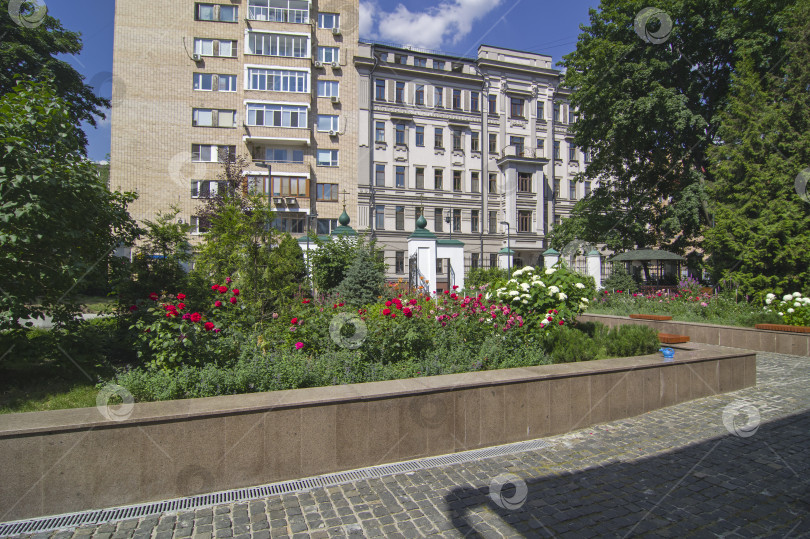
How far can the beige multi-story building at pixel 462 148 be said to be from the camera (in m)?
35.6

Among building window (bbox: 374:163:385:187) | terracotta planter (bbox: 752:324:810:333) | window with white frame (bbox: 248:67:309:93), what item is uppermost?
window with white frame (bbox: 248:67:309:93)

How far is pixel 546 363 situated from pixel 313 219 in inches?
1188

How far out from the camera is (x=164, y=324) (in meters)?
4.45

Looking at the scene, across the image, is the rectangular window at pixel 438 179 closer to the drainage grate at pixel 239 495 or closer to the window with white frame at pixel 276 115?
the window with white frame at pixel 276 115

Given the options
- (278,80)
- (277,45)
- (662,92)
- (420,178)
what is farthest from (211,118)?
(662,92)

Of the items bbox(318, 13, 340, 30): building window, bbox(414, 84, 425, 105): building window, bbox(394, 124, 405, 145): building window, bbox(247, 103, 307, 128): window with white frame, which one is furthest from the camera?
bbox(414, 84, 425, 105): building window

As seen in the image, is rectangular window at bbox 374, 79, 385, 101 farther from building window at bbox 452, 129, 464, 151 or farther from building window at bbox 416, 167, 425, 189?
building window at bbox 452, 129, 464, 151

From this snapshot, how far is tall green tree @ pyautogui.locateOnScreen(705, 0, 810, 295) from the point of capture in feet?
41.5

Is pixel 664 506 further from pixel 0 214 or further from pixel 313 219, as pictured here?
pixel 313 219

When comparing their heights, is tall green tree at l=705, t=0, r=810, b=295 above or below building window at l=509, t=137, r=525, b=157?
below

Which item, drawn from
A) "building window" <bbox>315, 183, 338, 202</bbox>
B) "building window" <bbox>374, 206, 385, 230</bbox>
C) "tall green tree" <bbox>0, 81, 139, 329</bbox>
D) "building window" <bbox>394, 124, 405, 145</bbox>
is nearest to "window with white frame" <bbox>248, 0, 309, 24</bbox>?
"building window" <bbox>394, 124, 405, 145</bbox>

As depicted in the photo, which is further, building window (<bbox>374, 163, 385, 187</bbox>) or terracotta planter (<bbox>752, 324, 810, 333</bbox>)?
building window (<bbox>374, 163, 385, 187</bbox>)

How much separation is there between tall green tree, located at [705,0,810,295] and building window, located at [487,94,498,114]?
80.0 feet

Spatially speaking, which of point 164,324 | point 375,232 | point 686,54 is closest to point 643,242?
point 686,54
